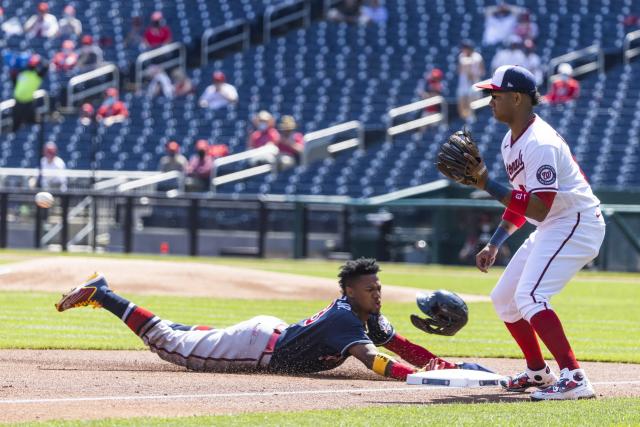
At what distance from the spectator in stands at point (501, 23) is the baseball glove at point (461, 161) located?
2233 cm

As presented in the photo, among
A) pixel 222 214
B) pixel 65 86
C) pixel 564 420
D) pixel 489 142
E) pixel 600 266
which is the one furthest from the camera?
pixel 65 86

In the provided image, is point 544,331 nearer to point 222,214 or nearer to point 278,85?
point 222,214

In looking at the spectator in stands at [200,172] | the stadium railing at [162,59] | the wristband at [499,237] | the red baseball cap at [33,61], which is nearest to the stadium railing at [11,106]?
the red baseball cap at [33,61]

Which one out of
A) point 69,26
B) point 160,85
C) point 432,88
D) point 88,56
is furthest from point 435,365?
point 69,26

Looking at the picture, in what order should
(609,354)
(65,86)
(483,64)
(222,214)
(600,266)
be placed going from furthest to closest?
(65,86)
(483,64)
(222,214)
(600,266)
(609,354)

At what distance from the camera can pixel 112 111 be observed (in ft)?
95.7

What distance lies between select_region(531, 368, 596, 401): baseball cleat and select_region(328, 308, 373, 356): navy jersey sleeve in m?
1.22

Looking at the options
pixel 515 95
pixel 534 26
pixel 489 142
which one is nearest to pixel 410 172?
pixel 489 142

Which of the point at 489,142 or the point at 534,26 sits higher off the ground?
the point at 534,26

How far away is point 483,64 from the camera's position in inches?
1109

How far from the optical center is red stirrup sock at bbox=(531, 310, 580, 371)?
23.5 ft

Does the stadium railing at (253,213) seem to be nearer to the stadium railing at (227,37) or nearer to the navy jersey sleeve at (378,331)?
the stadium railing at (227,37)

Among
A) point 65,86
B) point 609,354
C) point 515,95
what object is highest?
point 65,86

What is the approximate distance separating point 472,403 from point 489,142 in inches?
735
